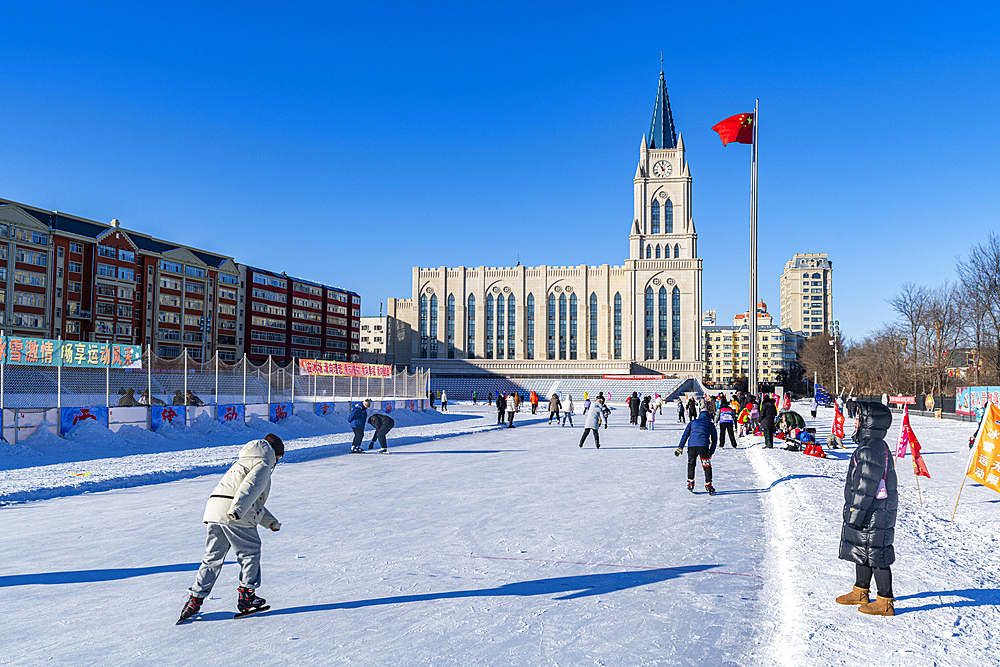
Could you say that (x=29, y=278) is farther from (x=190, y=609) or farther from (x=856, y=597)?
(x=856, y=597)

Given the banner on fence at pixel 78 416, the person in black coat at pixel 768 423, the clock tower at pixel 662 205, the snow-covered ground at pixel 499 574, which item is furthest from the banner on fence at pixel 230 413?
the clock tower at pixel 662 205

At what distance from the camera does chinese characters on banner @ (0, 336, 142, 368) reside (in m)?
15.3

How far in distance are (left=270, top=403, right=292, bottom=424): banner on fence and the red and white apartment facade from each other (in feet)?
123

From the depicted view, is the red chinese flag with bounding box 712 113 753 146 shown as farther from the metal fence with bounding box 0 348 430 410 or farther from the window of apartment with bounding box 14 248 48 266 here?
the window of apartment with bounding box 14 248 48 266

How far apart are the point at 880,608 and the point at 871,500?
0.73 meters

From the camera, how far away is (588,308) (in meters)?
97.6

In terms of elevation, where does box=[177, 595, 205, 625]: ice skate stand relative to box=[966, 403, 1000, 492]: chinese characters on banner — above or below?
below

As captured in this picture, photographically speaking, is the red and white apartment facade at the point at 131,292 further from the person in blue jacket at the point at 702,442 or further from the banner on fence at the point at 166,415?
the person in blue jacket at the point at 702,442

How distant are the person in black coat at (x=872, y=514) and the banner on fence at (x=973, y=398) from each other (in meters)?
25.4

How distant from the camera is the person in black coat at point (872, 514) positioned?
439 cm

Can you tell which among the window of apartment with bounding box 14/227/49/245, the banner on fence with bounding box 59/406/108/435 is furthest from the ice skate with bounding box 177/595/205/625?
the window of apartment with bounding box 14/227/49/245

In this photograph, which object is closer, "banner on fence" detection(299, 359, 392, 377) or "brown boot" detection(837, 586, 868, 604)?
"brown boot" detection(837, 586, 868, 604)

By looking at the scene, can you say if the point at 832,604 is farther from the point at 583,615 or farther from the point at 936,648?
the point at 583,615

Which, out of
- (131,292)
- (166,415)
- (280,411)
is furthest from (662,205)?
(166,415)
